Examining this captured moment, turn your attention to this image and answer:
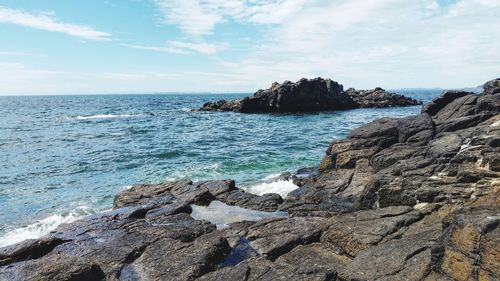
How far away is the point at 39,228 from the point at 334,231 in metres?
14.2

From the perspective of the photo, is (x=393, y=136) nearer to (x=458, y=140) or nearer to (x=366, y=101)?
(x=458, y=140)

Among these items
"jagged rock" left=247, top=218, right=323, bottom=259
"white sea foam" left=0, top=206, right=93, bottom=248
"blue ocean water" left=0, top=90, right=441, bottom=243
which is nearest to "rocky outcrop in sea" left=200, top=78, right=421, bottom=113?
"blue ocean water" left=0, top=90, right=441, bottom=243

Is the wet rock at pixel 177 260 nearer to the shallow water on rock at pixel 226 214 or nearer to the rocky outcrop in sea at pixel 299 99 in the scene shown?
the shallow water on rock at pixel 226 214

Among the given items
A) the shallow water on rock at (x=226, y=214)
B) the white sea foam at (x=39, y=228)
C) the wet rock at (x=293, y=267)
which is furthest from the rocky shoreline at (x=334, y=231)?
the white sea foam at (x=39, y=228)

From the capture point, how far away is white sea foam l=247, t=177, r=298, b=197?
72.7 feet

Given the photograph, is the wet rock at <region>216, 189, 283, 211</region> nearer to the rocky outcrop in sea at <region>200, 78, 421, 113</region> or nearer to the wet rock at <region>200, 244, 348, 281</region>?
the wet rock at <region>200, 244, 348, 281</region>

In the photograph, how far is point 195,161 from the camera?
32406mm

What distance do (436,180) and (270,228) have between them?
19.9 ft

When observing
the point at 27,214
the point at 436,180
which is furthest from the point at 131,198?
the point at 436,180

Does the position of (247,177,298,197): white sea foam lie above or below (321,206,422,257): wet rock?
below

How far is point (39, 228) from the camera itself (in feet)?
61.0

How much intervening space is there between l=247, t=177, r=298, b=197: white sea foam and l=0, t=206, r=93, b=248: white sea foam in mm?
8988

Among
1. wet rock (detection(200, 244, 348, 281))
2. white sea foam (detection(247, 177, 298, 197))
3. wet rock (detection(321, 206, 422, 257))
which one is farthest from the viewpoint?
white sea foam (detection(247, 177, 298, 197))

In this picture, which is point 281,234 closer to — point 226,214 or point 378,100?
point 226,214
